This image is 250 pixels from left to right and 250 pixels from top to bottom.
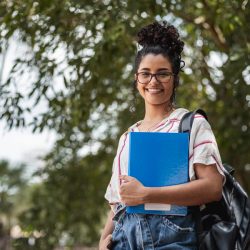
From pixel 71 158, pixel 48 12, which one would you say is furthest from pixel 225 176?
pixel 71 158

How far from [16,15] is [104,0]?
0.78m

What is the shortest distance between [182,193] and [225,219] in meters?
0.23

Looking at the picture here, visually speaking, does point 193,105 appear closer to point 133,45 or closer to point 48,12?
point 133,45

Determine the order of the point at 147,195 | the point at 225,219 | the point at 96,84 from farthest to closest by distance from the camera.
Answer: the point at 96,84 → the point at 225,219 → the point at 147,195

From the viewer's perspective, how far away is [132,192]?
2361 mm

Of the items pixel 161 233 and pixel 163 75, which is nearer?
pixel 161 233

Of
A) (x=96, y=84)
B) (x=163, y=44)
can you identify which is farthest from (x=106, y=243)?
(x=96, y=84)

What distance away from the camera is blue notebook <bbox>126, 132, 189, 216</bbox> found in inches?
94.4

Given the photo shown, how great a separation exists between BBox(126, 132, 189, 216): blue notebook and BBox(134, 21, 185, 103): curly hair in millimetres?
297

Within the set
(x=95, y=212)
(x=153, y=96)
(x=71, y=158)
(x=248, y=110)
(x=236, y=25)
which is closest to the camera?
(x=153, y=96)

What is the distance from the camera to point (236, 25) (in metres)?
5.51

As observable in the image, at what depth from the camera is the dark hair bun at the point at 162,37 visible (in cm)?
262

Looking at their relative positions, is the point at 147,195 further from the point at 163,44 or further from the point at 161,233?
the point at 163,44

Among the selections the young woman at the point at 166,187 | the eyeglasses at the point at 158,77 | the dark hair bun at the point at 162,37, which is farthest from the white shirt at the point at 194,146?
the dark hair bun at the point at 162,37
